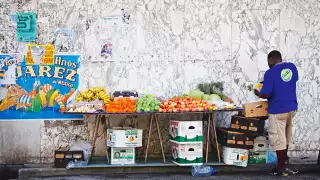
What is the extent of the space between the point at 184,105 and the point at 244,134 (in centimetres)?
120

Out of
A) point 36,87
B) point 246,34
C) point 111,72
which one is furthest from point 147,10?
point 36,87

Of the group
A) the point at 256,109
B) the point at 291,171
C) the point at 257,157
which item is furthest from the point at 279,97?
the point at 291,171

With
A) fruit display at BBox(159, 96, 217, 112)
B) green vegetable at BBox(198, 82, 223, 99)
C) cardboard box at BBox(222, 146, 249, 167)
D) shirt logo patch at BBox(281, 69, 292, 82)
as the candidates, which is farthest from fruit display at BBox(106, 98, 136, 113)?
shirt logo patch at BBox(281, 69, 292, 82)

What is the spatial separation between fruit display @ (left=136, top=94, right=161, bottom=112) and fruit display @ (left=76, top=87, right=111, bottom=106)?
63 cm

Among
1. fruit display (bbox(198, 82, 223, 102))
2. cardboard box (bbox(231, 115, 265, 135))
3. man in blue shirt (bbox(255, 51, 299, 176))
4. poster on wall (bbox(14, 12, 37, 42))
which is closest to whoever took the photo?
man in blue shirt (bbox(255, 51, 299, 176))

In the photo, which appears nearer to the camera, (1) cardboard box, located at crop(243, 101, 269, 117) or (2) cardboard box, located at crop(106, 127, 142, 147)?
(2) cardboard box, located at crop(106, 127, 142, 147)

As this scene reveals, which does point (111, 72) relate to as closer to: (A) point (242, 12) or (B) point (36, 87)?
(B) point (36, 87)

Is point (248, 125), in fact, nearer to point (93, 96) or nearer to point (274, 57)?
point (274, 57)

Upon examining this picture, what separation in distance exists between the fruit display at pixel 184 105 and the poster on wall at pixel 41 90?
192 cm

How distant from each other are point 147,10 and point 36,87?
260cm

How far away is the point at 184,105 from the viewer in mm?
8367

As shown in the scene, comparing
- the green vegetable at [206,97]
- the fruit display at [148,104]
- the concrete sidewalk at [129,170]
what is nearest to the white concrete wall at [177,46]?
the green vegetable at [206,97]

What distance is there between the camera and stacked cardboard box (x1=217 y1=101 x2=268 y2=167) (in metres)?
8.40

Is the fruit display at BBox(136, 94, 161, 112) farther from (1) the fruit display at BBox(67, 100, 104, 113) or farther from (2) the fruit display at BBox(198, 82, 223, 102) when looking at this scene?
(2) the fruit display at BBox(198, 82, 223, 102)
